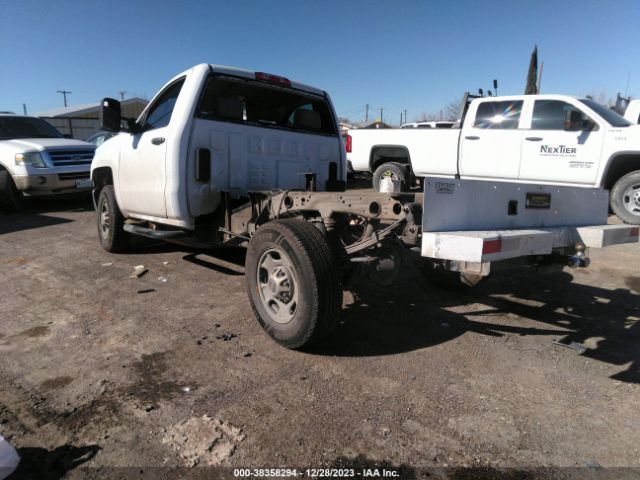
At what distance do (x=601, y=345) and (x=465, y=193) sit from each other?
72.5 inches

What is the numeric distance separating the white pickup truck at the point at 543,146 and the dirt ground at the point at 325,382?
3295mm

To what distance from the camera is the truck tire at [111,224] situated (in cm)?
574

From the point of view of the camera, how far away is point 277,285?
10.8 ft

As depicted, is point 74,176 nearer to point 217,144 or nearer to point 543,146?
point 217,144

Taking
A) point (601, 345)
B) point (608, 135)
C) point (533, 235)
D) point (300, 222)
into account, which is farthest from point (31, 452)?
point (608, 135)

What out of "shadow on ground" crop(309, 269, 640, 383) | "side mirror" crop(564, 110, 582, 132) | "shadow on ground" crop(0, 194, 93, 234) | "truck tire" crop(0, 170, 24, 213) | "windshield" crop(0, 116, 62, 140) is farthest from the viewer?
"windshield" crop(0, 116, 62, 140)


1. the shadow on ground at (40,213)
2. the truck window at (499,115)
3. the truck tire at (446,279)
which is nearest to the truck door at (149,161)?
the truck tire at (446,279)

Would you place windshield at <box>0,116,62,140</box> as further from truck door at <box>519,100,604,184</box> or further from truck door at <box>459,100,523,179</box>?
truck door at <box>519,100,604,184</box>

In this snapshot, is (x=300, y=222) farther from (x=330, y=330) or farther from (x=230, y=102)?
(x=230, y=102)

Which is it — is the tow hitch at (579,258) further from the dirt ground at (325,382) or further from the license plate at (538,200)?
the dirt ground at (325,382)

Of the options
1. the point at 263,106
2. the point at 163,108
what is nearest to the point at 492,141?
the point at 263,106

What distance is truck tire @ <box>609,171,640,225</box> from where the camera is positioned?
7501mm

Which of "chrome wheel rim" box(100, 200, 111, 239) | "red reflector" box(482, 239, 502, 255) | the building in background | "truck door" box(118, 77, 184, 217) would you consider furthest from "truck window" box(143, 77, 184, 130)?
the building in background

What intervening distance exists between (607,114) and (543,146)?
1144 mm
